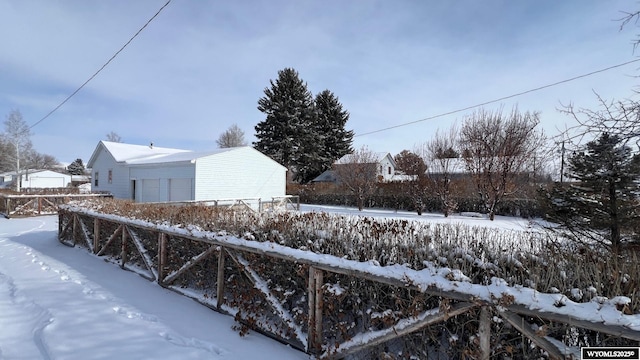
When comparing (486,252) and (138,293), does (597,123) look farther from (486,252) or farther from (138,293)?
(138,293)

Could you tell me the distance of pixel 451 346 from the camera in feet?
8.17

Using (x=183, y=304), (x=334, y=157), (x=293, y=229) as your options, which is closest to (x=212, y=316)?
(x=183, y=304)

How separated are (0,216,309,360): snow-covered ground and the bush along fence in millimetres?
283

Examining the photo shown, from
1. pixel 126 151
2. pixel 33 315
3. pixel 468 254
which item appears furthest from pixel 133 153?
pixel 468 254

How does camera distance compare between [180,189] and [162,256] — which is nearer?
[162,256]

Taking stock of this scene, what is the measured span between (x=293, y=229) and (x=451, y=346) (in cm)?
217

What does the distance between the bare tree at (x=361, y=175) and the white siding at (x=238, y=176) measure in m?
4.88

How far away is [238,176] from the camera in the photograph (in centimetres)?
2002

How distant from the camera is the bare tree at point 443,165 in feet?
61.5

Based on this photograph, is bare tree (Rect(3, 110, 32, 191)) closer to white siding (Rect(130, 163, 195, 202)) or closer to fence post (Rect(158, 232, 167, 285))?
white siding (Rect(130, 163, 195, 202))

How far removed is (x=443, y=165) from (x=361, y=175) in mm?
6119

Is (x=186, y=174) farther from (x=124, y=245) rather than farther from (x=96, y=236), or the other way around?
(x=124, y=245)

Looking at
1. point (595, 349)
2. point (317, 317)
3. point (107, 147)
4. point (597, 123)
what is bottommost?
point (317, 317)

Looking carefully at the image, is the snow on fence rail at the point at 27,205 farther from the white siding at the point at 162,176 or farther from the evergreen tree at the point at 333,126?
the evergreen tree at the point at 333,126
